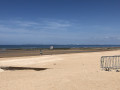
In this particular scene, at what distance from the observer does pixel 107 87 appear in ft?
24.8

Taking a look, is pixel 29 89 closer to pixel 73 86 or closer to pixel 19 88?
pixel 19 88

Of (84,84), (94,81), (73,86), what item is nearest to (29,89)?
(73,86)

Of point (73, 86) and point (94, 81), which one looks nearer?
point (73, 86)

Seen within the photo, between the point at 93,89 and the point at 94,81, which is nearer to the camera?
the point at 93,89

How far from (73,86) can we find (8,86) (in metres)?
3.34

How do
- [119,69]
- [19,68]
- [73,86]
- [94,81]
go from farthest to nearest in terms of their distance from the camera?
[19,68]
[119,69]
[94,81]
[73,86]

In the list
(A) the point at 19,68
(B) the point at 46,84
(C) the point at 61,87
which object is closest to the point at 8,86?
(B) the point at 46,84

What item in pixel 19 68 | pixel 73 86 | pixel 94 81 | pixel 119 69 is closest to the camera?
pixel 73 86

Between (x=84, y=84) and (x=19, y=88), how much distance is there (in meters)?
3.28

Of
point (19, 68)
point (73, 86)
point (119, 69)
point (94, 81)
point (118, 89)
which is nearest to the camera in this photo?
point (118, 89)

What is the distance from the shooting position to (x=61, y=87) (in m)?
7.65

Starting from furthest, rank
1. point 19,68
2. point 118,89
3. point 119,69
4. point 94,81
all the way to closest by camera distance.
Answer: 1. point 19,68
2. point 119,69
3. point 94,81
4. point 118,89

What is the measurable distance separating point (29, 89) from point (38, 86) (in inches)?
22.7

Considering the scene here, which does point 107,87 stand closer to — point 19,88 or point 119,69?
point 19,88
